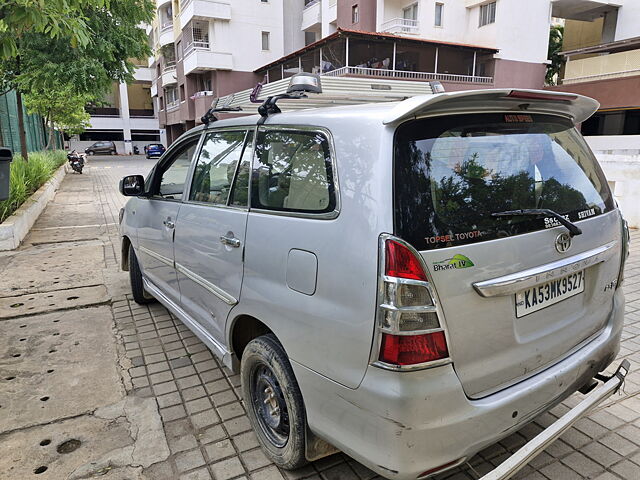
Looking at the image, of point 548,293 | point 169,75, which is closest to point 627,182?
point 548,293

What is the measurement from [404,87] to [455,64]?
87.0 feet

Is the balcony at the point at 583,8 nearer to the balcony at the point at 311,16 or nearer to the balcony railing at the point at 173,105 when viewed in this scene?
the balcony at the point at 311,16

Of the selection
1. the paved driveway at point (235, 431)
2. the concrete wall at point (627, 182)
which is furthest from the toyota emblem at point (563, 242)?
the concrete wall at point (627, 182)

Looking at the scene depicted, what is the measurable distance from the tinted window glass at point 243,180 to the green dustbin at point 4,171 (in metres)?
4.06

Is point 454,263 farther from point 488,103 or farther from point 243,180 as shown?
point 243,180

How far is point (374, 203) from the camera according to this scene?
185 centimetres

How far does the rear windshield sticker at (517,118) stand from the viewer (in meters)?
2.19

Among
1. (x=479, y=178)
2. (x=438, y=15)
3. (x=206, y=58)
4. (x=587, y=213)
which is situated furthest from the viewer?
(x=206, y=58)

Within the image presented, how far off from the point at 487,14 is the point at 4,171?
93.7 ft

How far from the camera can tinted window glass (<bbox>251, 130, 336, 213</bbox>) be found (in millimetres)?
2166

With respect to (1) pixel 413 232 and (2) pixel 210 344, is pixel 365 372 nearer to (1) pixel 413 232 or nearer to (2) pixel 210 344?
(1) pixel 413 232

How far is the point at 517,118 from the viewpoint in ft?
7.30

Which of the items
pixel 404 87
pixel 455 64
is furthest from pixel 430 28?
pixel 404 87

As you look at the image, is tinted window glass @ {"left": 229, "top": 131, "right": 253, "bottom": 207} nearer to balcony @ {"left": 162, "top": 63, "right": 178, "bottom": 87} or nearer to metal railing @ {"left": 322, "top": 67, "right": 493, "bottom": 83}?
metal railing @ {"left": 322, "top": 67, "right": 493, "bottom": 83}
